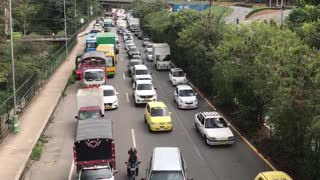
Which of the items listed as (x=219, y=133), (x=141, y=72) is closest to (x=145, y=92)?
(x=141, y=72)

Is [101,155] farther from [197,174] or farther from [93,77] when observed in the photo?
[93,77]

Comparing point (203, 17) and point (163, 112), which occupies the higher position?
point (203, 17)

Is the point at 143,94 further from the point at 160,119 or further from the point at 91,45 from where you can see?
the point at 91,45

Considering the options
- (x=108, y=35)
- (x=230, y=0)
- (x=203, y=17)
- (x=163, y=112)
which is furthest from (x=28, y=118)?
(x=230, y=0)

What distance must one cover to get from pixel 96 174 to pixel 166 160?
8.85 ft

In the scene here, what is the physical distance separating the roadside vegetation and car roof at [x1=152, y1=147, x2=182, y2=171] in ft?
14.9

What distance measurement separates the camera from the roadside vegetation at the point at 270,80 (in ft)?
61.3

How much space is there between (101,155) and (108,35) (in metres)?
40.9

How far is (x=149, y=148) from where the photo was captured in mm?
25516

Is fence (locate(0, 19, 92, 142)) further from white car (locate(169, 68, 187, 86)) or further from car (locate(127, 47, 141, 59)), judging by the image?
white car (locate(169, 68, 187, 86))

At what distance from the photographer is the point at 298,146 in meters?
19.6

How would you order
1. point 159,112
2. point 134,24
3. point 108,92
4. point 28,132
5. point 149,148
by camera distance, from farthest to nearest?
point 134,24
point 108,92
point 159,112
point 28,132
point 149,148

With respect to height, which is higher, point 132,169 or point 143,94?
point 143,94

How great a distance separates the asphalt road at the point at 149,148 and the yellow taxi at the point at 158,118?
16.4 inches
